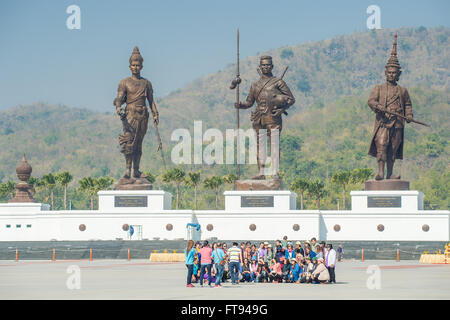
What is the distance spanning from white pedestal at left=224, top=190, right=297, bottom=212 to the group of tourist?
46.9 ft

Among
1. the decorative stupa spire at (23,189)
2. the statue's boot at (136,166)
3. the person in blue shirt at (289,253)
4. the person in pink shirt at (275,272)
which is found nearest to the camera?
the person in pink shirt at (275,272)

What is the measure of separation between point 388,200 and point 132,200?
1361 centimetres

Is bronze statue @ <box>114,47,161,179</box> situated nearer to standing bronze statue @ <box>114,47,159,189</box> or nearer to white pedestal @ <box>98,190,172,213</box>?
standing bronze statue @ <box>114,47,159,189</box>

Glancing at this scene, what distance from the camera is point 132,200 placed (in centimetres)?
4538

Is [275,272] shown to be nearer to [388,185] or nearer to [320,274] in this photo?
[320,274]

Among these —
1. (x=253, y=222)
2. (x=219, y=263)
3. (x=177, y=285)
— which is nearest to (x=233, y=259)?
(x=219, y=263)

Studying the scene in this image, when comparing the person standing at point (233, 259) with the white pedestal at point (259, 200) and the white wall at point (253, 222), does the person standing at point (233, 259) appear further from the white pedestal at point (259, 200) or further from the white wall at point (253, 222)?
the white pedestal at point (259, 200)

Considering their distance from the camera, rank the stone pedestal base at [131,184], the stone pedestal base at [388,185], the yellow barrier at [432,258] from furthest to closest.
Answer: the stone pedestal base at [131,184] → the stone pedestal base at [388,185] → the yellow barrier at [432,258]

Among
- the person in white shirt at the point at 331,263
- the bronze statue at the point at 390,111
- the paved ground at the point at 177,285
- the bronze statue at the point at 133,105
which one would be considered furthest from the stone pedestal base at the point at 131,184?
the person in white shirt at the point at 331,263

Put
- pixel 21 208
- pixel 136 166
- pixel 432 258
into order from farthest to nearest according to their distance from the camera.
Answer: pixel 21 208 < pixel 136 166 < pixel 432 258

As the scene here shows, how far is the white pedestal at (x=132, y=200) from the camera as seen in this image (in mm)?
45156

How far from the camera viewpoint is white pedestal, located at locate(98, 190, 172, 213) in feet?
148

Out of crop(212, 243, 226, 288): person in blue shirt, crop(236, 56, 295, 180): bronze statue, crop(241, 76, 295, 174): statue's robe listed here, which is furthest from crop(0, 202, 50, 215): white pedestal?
crop(212, 243, 226, 288): person in blue shirt

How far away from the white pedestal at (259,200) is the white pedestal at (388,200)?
11.5 feet
